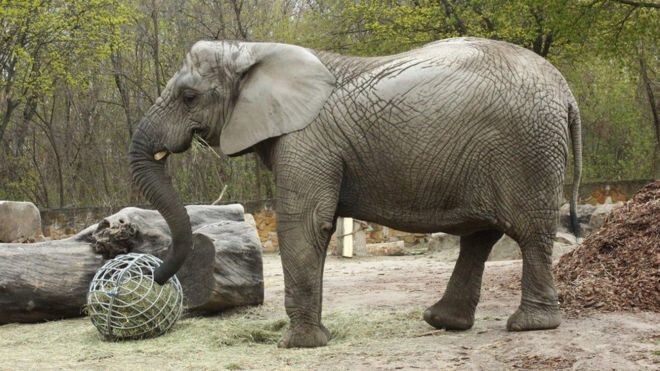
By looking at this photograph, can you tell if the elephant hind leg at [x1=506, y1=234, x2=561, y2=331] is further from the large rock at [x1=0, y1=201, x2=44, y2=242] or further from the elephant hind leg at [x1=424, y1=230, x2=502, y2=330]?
the large rock at [x1=0, y1=201, x2=44, y2=242]

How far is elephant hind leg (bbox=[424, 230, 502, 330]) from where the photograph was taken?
714 centimetres

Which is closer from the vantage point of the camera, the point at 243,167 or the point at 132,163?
the point at 132,163

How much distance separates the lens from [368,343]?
261 inches

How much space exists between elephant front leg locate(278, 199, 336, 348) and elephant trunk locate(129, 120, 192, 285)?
0.85m

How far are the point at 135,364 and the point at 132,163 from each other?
5.01 ft

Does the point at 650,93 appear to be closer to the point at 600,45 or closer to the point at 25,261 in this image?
the point at 600,45

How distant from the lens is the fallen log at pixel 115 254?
336 inches

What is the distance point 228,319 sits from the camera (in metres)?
8.49

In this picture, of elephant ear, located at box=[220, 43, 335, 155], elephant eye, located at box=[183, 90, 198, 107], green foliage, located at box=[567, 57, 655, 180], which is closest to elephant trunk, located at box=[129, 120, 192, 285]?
elephant eye, located at box=[183, 90, 198, 107]

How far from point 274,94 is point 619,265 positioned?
11.3 ft

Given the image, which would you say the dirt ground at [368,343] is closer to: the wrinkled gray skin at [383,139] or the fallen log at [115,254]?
the fallen log at [115,254]

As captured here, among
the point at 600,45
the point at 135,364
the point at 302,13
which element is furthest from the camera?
the point at 302,13

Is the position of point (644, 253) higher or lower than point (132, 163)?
lower

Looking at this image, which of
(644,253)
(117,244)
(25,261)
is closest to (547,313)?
(644,253)
